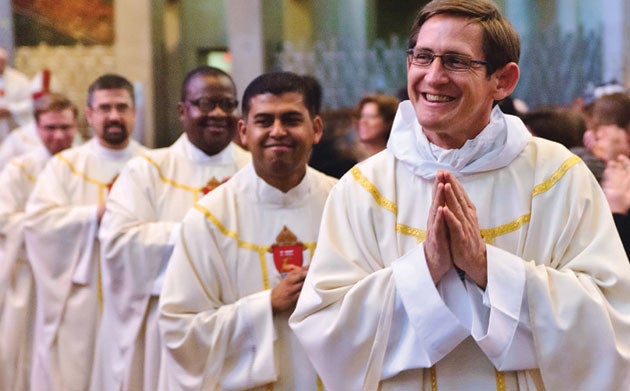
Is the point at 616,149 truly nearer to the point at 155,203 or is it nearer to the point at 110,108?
the point at 155,203

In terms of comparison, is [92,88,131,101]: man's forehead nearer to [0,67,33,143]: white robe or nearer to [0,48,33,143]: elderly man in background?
[0,48,33,143]: elderly man in background

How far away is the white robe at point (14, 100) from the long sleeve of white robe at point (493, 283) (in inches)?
325

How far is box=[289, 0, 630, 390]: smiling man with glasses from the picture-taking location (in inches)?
132

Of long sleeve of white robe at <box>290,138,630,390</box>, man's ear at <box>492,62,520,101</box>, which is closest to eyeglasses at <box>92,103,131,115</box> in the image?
long sleeve of white robe at <box>290,138,630,390</box>

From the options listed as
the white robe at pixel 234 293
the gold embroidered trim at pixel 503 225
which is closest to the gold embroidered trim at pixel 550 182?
the gold embroidered trim at pixel 503 225

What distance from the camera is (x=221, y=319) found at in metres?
4.67

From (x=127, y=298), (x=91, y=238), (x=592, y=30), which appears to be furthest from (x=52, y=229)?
(x=592, y=30)

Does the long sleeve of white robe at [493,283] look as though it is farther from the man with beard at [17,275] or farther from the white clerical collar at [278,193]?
the man with beard at [17,275]

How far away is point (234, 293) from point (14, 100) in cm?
739

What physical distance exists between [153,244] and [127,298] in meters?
0.47

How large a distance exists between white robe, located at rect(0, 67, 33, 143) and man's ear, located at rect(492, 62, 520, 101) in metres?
8.46

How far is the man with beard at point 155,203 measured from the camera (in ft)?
19.6

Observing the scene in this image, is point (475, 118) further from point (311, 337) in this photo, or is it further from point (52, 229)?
point (52, 229)

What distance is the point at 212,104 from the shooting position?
19.5 ft
